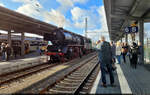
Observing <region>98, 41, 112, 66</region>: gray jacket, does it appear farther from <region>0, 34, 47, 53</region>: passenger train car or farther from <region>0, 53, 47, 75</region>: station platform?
<region>0, 34, 47, 53</region>: passenger train car

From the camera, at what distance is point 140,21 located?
11.7m

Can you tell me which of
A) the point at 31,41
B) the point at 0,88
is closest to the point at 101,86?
the point at 0,88

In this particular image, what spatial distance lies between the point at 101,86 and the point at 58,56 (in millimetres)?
8330

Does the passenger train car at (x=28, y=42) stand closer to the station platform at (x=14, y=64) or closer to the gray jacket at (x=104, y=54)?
the station platform at (x=14, y=64)

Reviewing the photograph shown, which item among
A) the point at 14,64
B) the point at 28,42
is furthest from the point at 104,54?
the point at 28,42

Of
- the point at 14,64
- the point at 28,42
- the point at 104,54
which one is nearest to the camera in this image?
the point at 104,54

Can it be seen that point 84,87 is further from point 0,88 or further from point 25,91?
point 0,88

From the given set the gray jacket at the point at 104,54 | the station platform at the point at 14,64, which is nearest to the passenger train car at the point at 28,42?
the station platform at the point at 14,64

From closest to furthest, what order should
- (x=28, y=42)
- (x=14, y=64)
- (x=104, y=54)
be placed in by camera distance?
(x=104, y=54) → (x=14, y=64) → (x=28, y=42)

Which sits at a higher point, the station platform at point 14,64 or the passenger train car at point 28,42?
the passenger train car at point 28,42

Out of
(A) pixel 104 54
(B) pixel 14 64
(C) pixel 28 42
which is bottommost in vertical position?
(B) pixel 14 64

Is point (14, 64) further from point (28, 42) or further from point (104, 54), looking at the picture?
point (28, 42)

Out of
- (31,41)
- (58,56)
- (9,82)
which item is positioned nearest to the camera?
(9,82)

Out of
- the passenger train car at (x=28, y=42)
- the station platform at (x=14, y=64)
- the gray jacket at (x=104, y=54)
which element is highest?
the passenger train car at (x=28, y=42)
